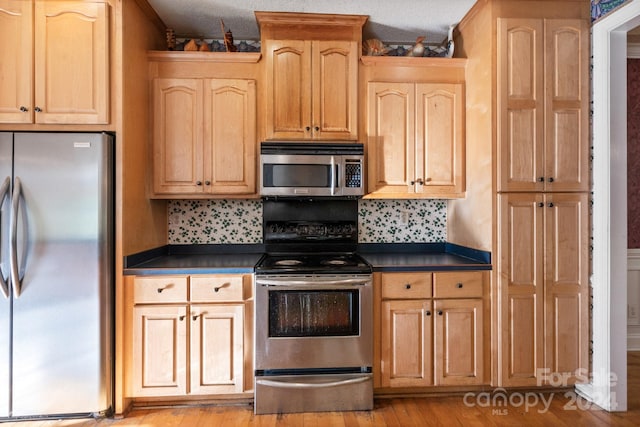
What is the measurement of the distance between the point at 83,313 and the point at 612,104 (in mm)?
3322

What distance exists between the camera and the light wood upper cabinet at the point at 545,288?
2.34m

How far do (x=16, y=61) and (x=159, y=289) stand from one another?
1.53 meters

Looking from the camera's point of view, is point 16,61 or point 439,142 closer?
point 16,61

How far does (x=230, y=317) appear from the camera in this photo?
228 cm

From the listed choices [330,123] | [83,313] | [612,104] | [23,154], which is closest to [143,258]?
A: [83,313]

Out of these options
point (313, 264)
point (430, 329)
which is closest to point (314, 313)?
point (313, 264)

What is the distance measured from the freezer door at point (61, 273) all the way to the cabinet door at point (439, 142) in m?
2.01

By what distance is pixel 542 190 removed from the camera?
2.34 m

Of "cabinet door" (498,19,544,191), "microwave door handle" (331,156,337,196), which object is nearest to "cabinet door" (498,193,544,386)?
"cabinet door" (498,19,544,191)

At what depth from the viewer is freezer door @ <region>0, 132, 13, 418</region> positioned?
205cm

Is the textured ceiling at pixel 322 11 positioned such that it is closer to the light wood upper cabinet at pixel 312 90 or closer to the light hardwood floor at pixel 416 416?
the light wood upper cabinet at pixel 312 90

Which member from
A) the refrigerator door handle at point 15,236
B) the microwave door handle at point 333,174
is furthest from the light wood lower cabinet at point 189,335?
the microwave door handle at point 333,174

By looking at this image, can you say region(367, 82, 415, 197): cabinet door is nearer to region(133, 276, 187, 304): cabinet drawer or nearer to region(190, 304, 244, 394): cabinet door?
region(190, 304, 244, 394): cabinet door

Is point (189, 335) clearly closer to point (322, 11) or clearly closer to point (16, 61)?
point (16, 61)
